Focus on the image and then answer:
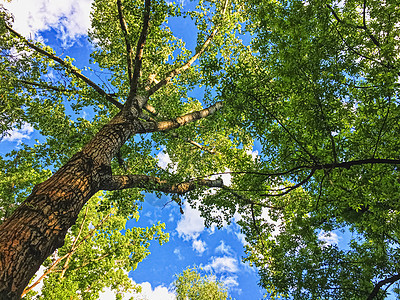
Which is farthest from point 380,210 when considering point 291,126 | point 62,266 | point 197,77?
point 62,266

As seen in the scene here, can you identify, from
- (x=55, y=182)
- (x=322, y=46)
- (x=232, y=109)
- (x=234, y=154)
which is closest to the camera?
(x=55, y=182)

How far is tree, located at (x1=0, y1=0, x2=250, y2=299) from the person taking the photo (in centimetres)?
282

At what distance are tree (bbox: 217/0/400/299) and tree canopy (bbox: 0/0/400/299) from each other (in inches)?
1.5

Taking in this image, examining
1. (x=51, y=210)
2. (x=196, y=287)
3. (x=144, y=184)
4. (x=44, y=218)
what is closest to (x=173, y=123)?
(x=144, y=184)

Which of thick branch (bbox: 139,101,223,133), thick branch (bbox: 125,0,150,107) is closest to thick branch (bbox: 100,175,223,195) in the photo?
thick branch (bbox: 139,101,223,133)

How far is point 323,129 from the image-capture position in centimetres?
350

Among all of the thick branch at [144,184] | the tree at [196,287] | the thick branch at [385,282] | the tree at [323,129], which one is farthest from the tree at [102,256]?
the tree at [196,287]

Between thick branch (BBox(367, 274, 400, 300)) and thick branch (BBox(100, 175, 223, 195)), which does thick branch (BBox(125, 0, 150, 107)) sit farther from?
thick branch (BBox(367, 274, 400, 300))

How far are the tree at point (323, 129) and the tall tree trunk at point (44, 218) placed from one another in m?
3.17

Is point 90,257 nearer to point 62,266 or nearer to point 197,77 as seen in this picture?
point 62,266

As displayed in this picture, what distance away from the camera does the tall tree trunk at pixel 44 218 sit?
228 cm

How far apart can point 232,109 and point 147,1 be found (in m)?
3.21

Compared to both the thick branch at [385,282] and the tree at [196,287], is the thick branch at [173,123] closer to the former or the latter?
the thick branch at [385,282]

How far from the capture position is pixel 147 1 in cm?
455
